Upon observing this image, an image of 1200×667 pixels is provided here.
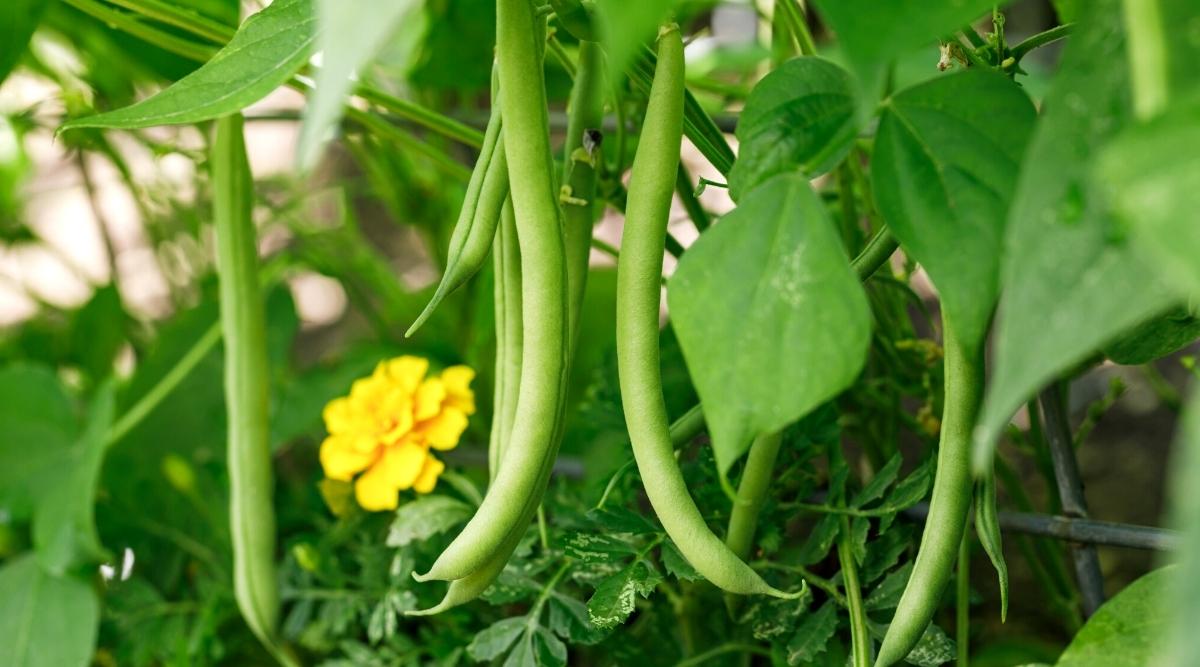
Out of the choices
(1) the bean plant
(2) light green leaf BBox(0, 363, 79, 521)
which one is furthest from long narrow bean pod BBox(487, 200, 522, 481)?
(2) light green leaf BBox(0, 363, 79, 521)

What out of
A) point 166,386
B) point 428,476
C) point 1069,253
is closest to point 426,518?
point 428,476

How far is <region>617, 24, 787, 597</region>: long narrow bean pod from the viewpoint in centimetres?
43

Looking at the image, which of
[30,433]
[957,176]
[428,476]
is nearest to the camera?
[957,176]

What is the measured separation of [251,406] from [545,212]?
0.33 metres

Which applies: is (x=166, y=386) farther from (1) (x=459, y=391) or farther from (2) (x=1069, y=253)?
(2) (x=1069, y=253)

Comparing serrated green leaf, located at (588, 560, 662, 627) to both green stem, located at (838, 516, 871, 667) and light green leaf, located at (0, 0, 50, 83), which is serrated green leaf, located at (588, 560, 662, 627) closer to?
green stem, located at (838, 516, 871, 667)

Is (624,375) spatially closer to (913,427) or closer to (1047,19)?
(913,427)

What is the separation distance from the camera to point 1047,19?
41.4 inches

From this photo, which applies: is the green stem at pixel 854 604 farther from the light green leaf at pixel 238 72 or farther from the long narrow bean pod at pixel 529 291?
the light green leaf at pixel 238 72

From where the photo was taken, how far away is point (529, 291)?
0.44 metres

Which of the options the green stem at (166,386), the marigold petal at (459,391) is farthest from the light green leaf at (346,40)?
the green stem at (166,386)

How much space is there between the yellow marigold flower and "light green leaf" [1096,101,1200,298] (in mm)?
500

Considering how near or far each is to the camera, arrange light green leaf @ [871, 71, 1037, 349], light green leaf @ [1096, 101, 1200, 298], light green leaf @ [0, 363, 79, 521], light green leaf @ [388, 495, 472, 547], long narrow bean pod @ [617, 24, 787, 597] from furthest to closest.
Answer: light green leaf @ [0, 363, 79, 521]
light green leaf @ [388, 495, 472, 547]
long narrow bean pod @ [617, 24, 787, 597]
light green leaf @ [871, 71, 1037, 349]
light green leaf @ [1096, 101, 1200, 298]

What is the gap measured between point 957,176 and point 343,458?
0.47 meters
